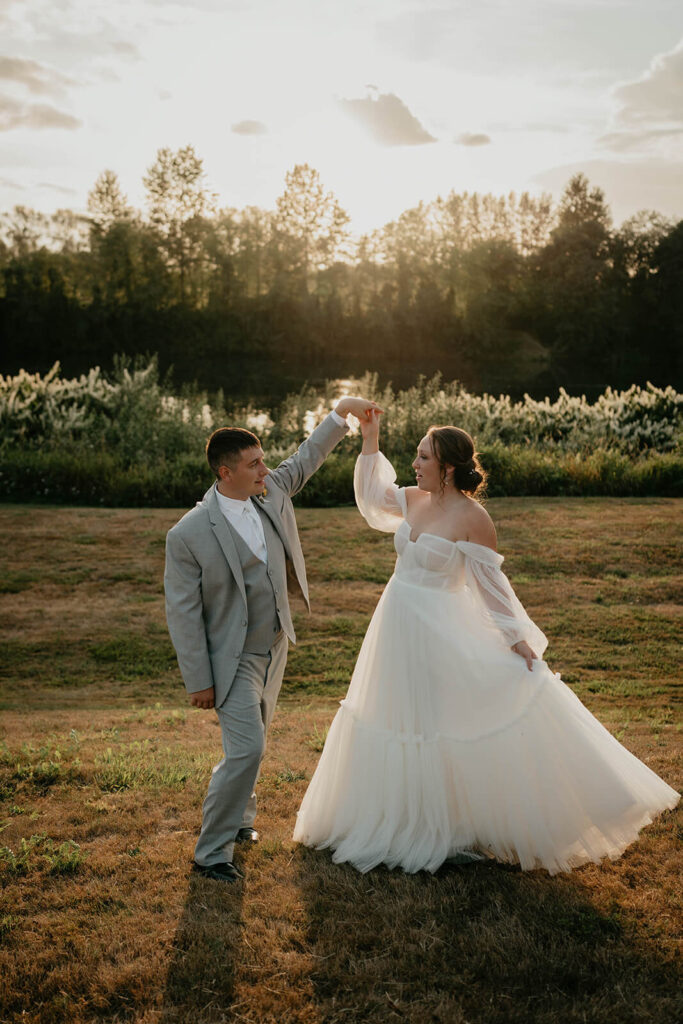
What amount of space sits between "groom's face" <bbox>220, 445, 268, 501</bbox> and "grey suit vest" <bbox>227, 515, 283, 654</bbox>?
21 centimetres

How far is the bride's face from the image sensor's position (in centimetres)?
424

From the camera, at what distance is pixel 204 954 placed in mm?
3361

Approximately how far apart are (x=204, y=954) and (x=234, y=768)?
0.79 metres

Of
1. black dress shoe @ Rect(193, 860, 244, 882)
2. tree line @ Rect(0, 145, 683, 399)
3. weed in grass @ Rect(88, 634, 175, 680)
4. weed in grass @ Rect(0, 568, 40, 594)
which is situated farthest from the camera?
tree line @ Rect(0, 145, 683, 399)

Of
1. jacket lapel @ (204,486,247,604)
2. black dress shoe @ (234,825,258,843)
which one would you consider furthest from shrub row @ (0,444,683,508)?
jacket lapel @ (204,486,247,604)

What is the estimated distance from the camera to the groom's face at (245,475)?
4.15 meters

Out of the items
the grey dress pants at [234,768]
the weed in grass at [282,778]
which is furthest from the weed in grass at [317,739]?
the grey dress pants at [234,768]

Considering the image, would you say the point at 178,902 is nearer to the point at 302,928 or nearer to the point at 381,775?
the point at 302,928

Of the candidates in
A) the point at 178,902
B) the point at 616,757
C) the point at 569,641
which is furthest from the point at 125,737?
the point at 569,641

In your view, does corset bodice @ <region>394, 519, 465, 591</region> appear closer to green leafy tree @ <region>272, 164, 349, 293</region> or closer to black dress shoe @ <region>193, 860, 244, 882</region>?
black dress shoe @ <region>193, 860, 244, 882</region>

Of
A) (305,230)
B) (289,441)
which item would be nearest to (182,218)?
(305,230)

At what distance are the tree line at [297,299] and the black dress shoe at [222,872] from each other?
46.0 metres

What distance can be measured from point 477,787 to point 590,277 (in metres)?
54.8

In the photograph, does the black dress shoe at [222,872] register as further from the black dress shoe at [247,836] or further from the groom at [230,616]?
the black dress shoe at [247,836]
